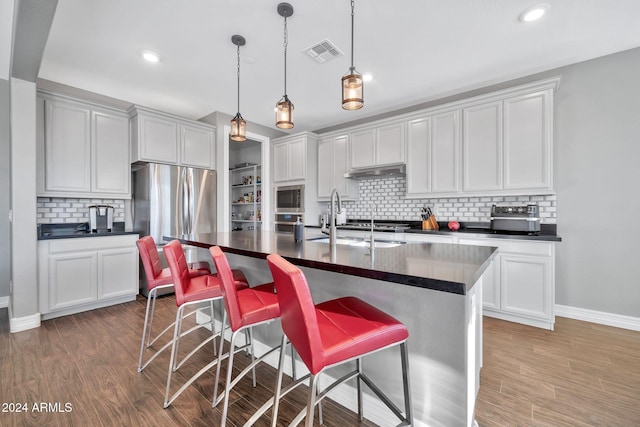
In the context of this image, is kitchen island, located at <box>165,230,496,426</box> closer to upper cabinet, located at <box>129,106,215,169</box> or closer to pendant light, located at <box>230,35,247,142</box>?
pendant light, located at <box>230,35,247,142</box>

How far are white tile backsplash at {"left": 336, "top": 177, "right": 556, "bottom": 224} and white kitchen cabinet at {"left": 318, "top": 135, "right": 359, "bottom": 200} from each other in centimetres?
26

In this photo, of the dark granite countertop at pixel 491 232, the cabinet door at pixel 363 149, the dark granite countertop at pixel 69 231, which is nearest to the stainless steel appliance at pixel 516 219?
the dark granite countertop at pixel 491 232

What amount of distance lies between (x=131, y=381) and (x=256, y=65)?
9.85 feet

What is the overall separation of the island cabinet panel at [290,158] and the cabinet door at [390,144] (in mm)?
1223

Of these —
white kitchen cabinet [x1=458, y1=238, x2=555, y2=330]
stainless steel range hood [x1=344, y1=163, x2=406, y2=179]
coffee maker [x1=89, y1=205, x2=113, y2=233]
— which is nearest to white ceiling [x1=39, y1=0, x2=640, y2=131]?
stainless steel range hood [x1=344, y1=163, x2=406, y2=179]

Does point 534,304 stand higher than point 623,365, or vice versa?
point 534,304

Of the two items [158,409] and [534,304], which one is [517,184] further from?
[158,409]

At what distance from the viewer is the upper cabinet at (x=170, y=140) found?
3674 millimetres

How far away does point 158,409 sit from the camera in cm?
167

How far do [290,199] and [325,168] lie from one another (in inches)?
31.1

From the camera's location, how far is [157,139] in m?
3.81

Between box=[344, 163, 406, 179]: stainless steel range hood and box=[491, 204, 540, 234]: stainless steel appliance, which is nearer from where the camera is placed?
box=[491, 204, 540, 234]: stainless steel appliance

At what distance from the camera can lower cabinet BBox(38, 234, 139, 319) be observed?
9.81 feet

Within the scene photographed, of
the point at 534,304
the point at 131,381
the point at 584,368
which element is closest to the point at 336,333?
the point at 131,381
